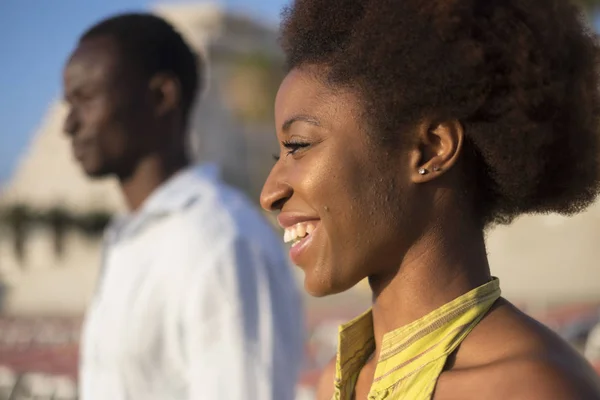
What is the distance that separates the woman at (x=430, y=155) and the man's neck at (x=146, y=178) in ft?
5.44

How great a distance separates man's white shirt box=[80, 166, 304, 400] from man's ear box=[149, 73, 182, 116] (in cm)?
44

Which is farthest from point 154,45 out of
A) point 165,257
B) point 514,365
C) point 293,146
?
point 514,365

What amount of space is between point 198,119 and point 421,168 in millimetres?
A: 33408

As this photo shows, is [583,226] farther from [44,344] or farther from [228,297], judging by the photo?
[228,297]

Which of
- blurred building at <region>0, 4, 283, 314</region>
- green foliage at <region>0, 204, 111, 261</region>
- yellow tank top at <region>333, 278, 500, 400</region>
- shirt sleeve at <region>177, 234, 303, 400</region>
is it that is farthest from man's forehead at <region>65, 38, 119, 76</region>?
green foliage at <region>0, 204, 111, 261</region>

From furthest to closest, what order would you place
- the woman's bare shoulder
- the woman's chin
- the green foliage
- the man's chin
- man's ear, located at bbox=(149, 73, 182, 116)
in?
the green foliage
man's ear, located at bbox=(149, 73, 182, 116)
the man's chin
the woman's bare shoulder
the woman's chin

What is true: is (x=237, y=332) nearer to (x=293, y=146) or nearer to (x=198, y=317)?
(x=198, y=317)

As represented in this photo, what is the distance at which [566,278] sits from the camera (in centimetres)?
2014

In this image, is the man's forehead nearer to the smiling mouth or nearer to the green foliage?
the smiling mouth

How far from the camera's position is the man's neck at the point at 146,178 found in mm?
3395

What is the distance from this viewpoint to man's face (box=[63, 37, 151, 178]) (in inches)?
130

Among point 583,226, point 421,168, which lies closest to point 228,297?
point 421,168

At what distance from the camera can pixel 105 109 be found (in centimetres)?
330

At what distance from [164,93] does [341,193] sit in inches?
74.9
